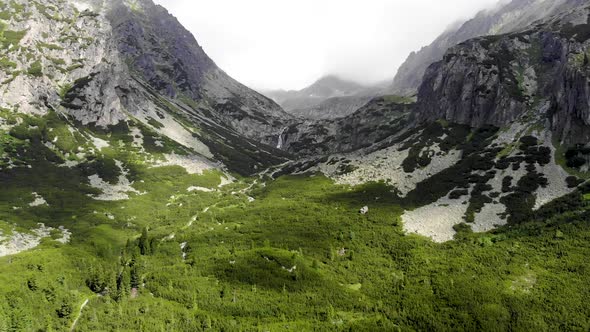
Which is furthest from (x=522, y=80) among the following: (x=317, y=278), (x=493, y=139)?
(x=317, y=278)

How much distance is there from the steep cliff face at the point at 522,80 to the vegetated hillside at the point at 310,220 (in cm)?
74

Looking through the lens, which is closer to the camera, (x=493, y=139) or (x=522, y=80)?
(x=493, y=139)

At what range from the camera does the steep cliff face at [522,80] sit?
95.1 m

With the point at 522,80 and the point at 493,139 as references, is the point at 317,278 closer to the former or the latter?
the point at 493,139

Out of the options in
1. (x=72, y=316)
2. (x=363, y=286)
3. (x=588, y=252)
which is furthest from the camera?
(x=363, y=286)

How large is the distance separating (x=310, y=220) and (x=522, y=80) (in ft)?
288

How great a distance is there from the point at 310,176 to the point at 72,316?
9272 cm

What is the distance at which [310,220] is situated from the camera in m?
90.7

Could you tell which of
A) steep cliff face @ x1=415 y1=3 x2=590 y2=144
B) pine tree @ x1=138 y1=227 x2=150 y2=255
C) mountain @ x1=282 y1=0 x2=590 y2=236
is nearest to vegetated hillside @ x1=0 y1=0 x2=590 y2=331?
pine tree @ x1=138 y1=227 x2=150 y2=255

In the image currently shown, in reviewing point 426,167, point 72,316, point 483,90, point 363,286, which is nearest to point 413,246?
point 363,286

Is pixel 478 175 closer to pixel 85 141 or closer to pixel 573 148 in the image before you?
pixel 573 148

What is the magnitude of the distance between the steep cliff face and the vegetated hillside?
74 centimetres

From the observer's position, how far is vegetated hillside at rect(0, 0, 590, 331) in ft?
177

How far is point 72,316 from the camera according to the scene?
5212 cm
